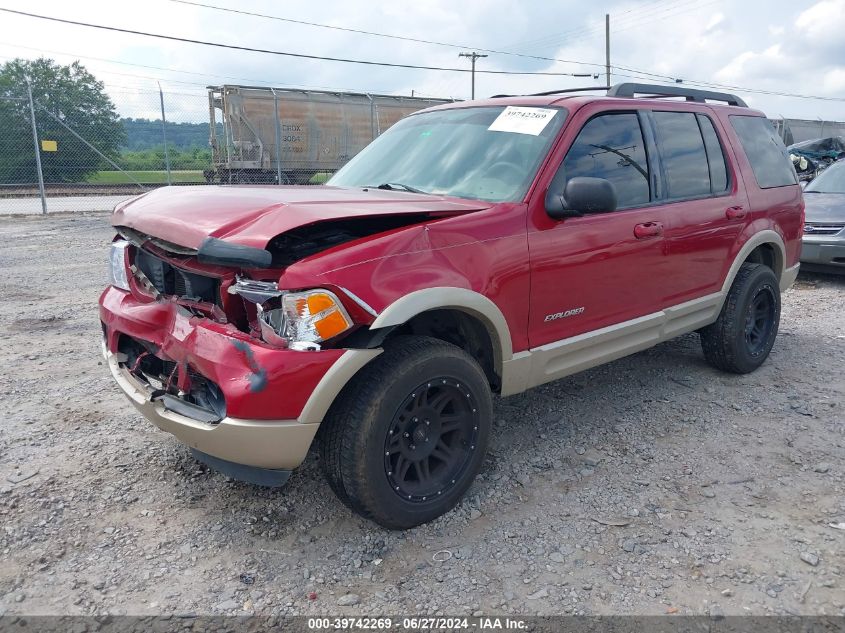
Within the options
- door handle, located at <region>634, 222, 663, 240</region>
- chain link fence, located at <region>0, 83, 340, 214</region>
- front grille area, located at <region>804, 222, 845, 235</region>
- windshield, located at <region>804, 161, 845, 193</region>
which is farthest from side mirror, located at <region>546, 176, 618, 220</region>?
chain link fence, located at <region>0, 83, 340, 214</region>

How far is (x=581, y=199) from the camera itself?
10.5ft

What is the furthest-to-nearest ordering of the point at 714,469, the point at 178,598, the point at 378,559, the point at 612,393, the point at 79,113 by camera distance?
1. the point at 79,113
2. the point at 612,393
3. the point at 714,469
4. the point at 378,559
5. the point at 178,598

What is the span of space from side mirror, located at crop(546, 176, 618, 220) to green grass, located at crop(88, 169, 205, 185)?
17407mm

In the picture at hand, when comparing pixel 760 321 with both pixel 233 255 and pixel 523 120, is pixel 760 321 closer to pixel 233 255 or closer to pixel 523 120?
pixel 523 120

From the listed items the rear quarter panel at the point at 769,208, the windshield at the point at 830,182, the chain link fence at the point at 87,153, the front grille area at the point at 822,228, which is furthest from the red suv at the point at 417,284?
the chain link fence at the point at 87,153

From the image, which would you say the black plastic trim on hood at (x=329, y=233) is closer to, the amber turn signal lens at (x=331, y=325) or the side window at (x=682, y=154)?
the amber turn signal lens at (x=331, y=325)

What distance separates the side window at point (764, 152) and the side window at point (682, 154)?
60 cm

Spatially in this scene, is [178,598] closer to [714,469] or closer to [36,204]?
[714,469]

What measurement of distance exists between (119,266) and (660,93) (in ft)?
11.7

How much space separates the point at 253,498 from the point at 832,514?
108 inches

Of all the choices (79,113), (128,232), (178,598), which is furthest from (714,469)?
(79,113)

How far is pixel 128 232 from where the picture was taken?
330 centimetres

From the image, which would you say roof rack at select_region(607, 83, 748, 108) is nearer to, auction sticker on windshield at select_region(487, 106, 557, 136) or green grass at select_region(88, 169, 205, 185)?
auction sticker on windshield at select_region(487, 106, 557, 136)

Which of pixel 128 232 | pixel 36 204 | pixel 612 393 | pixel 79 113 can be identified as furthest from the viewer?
pixel 79 113
